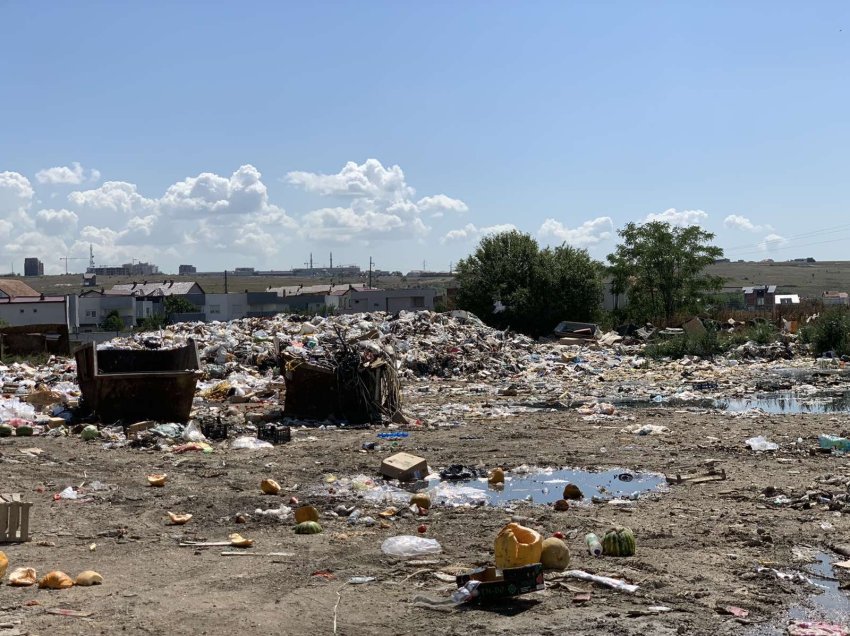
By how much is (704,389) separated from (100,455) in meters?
12.1

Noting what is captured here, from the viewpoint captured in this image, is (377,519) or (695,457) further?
(695,457)

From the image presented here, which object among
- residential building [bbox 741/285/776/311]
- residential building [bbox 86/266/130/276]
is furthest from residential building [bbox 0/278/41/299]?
residential building [bbox 86/266/130/276]

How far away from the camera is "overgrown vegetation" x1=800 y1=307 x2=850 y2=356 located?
2469 centimetres

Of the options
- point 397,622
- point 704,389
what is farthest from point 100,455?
point 704,389

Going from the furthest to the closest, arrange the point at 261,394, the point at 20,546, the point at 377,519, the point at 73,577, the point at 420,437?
the point at 261,394, the point at 420,437, the point at 377,519, the point at 20,546, the point at 73,577

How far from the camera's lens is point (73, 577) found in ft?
16.7

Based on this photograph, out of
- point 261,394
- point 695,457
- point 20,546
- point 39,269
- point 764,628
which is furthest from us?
point 39,269

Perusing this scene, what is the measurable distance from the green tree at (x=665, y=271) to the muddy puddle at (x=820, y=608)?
35.1 metres

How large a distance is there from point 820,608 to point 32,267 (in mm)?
187056

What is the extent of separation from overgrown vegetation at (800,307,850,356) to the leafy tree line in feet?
33.8

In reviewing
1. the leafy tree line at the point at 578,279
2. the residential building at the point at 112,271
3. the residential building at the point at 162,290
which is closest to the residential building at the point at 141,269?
the residential building at the point at 112,271

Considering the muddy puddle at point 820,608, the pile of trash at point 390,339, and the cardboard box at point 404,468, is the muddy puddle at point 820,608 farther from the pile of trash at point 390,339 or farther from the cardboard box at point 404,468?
the pile of trash at point 390,339

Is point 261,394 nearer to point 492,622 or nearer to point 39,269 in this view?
point 492,622

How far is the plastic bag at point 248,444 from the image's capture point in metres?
10.2
